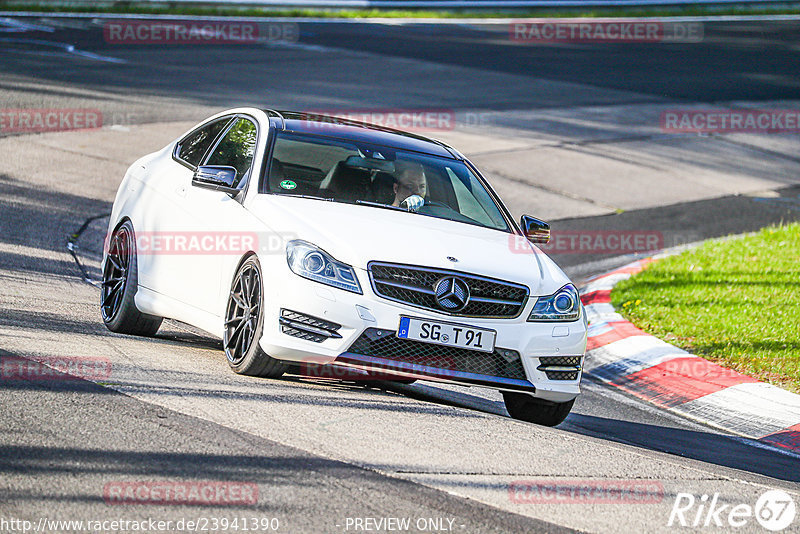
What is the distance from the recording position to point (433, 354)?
249 inches

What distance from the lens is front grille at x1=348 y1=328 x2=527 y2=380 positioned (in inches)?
246

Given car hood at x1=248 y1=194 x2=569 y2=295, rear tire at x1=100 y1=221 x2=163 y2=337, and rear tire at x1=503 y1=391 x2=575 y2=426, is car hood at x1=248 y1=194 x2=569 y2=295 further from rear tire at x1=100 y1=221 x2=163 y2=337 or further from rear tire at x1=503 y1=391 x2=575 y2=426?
rear tire at x1=100 y1=221 x2=163 y2=337

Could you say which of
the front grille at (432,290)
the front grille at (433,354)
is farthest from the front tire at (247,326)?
the front grille at (432,290)

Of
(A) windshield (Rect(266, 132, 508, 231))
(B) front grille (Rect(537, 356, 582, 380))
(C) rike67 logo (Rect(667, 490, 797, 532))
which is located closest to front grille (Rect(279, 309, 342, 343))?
(A) windshield (Rect(266, 132, 508, 231))

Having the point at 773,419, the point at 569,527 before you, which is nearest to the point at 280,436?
the point at 569,527

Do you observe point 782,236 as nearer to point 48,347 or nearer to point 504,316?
point 504,316

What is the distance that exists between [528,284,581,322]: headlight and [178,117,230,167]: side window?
9.19 feet

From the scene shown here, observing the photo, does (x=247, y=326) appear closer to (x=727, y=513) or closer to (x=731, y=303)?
(x=727, y=513)

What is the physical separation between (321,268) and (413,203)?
1333 mm

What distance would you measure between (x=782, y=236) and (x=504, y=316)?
25.3 ft

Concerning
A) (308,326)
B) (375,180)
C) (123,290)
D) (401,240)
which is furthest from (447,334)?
(123,290)

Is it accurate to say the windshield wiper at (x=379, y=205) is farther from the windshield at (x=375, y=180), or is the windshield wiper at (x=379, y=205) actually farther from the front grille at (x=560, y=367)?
the front grille at (x=560, y=367)

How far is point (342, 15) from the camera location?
34469 mm

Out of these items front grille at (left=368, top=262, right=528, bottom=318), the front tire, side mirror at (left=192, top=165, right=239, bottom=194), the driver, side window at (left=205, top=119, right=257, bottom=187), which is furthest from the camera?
side window at (left=205, top=119, right=257, bottom=187)
